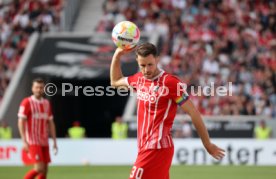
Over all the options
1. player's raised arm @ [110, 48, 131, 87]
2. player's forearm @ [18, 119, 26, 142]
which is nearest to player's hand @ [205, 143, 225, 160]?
player's raised arm @ [110, 48, 131, 87]

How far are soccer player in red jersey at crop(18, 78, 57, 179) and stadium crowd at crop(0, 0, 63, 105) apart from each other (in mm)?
17126

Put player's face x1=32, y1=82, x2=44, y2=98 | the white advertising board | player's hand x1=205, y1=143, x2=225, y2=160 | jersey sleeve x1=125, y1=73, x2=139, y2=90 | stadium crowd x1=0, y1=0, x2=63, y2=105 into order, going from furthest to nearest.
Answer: stadium crowd x1=0, y1=0, x2=63, y2=105 < the white advertising board < player's face x1=32, y1=82, x2=44, y2=98 < jersey sleeve x1=125, y1=73, x2=139, y2=90 < player's hand x1=205, y1=143, x2=225, y2=160

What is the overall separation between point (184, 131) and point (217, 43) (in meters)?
4.67

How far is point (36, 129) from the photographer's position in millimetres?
13203

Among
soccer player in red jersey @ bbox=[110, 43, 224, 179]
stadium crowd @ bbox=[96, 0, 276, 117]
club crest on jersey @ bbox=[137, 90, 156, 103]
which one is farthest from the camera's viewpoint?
stadium crowd @ bbox=[96, 0, 276, 117]

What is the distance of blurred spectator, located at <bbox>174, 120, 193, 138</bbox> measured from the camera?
25.4 m

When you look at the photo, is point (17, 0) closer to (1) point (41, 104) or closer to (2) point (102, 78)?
(2) point (102, 78)

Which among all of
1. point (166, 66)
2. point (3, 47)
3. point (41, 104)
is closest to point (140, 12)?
point (166, 66)

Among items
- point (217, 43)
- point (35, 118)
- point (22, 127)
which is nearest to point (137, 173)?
point (22, 127)

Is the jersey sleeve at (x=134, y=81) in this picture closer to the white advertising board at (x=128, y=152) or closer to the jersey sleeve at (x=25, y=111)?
the jersey sleeve at (x=25, y=111)

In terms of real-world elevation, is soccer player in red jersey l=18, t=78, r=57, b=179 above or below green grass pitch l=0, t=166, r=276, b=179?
above

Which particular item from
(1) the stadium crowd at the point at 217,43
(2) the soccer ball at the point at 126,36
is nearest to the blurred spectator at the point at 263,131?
(1) the stadium crowd at the point at 217,43

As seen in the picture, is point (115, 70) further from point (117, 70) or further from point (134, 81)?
point (134, 81)

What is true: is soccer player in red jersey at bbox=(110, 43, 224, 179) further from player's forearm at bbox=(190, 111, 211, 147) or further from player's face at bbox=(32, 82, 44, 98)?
player's face at bbox=(32, 82, 44, 98)
